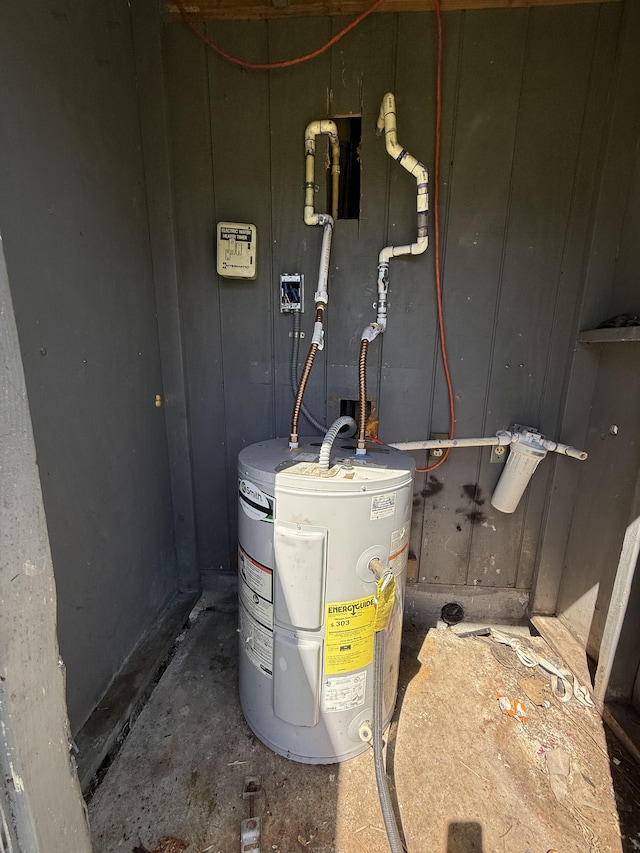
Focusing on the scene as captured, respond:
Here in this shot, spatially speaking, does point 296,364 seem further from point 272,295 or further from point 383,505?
point 383,505

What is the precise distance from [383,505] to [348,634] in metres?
0.37

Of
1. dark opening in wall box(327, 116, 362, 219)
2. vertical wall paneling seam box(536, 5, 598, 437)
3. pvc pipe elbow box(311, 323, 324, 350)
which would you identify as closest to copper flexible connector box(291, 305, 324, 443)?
pvc pipe elbow box(311, 323, 324, 350)

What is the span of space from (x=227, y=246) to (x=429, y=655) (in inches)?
70.6

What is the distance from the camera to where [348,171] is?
148 cm

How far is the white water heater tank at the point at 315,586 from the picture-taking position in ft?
3.08

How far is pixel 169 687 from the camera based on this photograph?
134cm

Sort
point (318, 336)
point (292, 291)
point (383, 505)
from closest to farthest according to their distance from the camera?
point (383, 505), point (318, 336), point (292, 291)

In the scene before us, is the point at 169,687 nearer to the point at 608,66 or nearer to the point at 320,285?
the point at 320,285

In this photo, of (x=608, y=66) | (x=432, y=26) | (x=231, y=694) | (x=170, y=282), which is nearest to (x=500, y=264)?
(x=608, y=66)

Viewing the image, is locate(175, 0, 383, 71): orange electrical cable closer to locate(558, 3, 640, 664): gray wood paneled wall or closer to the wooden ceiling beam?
the wooden ceiling beam

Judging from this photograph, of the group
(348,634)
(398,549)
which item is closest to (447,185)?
(398,549)

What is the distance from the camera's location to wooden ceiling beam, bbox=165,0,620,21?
124 cm

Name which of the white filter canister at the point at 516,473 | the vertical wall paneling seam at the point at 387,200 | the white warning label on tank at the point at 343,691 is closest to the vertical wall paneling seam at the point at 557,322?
the white filter canister at the point at 516,473

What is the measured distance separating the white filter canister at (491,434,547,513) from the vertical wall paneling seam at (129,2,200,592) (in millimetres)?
1329
